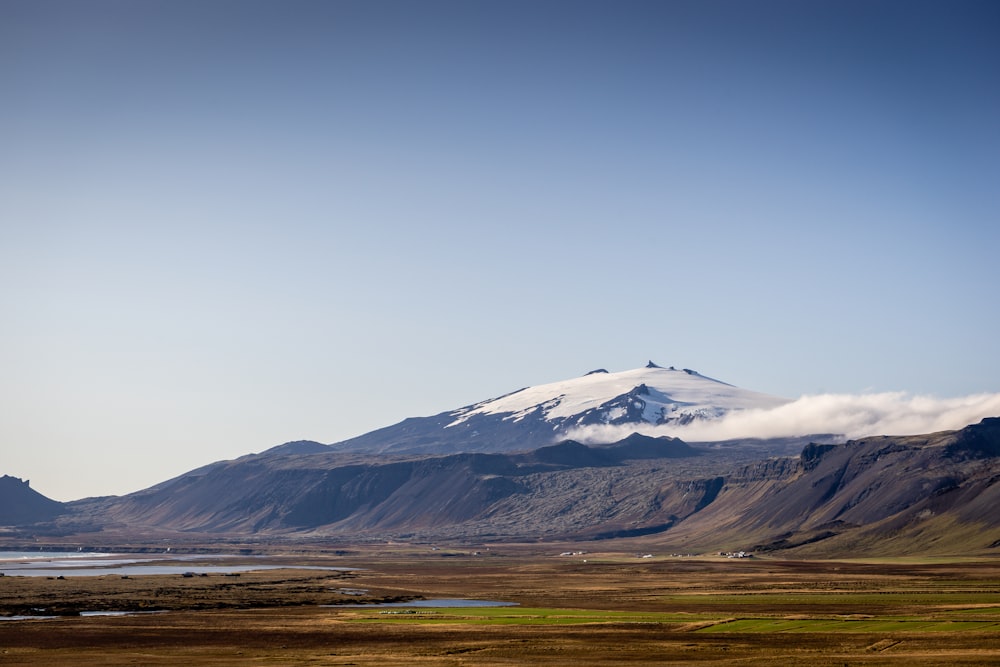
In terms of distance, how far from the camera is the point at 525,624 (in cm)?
10919

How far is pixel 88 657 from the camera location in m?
89.7

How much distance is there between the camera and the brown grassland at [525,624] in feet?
282

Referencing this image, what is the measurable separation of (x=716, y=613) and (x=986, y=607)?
25.6 m

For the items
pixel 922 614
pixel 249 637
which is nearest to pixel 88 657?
pixel 249 637

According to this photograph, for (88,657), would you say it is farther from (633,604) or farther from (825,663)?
(633,604)

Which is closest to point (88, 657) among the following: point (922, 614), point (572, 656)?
point (572, 656)

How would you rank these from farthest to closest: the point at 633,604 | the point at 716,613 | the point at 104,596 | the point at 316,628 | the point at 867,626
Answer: the point at 104,596, the point at 633,604, the point at 716,613, the point at 316,628, the point at 867,626

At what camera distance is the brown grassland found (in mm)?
86000

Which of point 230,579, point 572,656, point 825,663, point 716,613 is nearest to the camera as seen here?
point 825,663

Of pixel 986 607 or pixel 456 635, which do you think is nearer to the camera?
pixel 456 635

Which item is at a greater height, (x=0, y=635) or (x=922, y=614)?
(x=0, y=635)

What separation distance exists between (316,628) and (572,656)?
31.6 meters

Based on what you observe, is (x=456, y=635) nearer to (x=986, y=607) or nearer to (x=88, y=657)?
(x=88, y=657)

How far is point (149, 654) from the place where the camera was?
9112 centimetres
